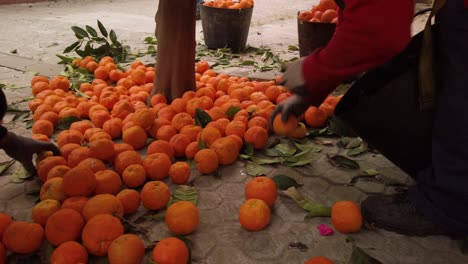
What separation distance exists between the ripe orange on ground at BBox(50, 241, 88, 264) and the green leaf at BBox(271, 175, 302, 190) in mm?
963

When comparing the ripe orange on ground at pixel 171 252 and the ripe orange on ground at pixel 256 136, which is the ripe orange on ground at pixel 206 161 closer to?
the ripe orange on ground at pixel 256 136

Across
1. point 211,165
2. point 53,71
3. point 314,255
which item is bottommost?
point 314,255

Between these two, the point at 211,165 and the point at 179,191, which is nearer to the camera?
the point at 179,191

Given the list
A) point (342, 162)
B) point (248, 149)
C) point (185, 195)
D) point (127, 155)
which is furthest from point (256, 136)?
point (127, 155)

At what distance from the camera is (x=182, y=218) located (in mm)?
1680

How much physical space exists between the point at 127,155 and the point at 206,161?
403mm

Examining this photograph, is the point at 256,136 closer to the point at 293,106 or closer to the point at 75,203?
the point at 293,106

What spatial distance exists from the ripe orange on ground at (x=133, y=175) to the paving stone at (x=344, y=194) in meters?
0.92

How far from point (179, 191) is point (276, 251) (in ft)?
1.97

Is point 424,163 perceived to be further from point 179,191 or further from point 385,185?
point 179,191

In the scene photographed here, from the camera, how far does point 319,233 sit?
1764mm

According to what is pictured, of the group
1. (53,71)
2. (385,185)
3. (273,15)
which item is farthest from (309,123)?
(273,15)

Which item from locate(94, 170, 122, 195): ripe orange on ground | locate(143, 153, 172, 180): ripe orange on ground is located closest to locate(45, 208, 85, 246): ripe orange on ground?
locate(94, 170, 122, 195): ripe orange on ground

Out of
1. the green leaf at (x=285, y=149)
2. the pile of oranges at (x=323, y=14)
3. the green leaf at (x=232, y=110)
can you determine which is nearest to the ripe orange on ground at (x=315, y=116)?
the green leaf at (x=285, y=149)
